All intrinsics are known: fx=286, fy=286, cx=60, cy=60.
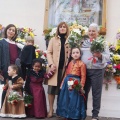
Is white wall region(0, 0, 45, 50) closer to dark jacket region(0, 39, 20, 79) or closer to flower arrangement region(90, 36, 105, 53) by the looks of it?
dark jacket region(0, 39, 20, 79)

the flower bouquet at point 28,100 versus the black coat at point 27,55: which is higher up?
the black coat at point 27,55

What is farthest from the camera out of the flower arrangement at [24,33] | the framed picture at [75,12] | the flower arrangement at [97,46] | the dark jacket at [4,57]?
the framed picture at [75,12]

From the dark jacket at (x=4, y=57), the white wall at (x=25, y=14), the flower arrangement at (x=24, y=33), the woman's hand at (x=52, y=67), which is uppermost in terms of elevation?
the white wall at (x=25, y=14)

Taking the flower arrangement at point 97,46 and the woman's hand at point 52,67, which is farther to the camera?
the woman's hand at point 52,67

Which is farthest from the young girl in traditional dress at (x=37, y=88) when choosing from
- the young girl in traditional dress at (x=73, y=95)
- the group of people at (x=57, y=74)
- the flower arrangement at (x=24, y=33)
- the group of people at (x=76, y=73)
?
the flower arrangement at (x=24, y=33)

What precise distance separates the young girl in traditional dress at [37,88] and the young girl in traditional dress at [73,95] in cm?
35

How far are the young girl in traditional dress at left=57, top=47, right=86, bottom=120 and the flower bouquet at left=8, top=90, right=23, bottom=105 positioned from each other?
1.99 feet

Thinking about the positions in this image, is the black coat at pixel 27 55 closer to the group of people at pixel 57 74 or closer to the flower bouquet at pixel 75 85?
the group of people at pixel 57 74

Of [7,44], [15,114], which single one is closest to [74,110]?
[15,114]

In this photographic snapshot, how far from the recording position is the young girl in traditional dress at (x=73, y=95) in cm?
400

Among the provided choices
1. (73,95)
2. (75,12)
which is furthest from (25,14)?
(73,95)

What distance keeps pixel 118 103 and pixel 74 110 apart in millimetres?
1056

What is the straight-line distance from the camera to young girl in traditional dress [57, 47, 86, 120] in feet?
13.1

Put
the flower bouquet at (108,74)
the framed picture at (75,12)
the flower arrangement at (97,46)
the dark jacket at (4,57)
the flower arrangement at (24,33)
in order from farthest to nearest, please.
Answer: the framed picture at (75,12)
the flower arrangement at (24,33)
the flower bouquet at (108,74)
the dark jacket at (4,57)
the flower arrangement at (97,46)
